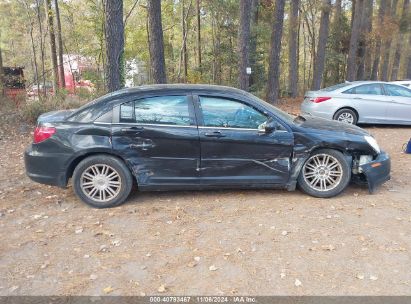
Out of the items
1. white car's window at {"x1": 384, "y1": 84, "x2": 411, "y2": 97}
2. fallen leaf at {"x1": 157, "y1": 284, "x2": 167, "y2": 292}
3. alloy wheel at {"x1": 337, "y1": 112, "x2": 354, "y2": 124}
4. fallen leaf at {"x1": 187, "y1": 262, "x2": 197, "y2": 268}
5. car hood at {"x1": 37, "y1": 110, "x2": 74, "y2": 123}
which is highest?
white car's window at {"x1": 384, "y1": 84, "x2": 411, "y2": 97}

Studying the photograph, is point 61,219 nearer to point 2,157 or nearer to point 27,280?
point 27,280

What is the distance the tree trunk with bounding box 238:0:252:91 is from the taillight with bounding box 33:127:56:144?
31.0ft

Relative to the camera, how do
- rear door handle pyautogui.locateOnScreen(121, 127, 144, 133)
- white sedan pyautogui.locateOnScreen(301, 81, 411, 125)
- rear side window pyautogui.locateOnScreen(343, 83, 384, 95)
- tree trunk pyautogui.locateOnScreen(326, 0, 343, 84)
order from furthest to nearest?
tree trunk pyautogui.locateOnScreen(326, 0, 343, 84)
rear side window pyautogui.locateOnScreen(343, 83, 384, 95)
white sedan pyautogui.locateOnScreen(301, 81, 411, 125)
rear door handle pyautogui.locateOnScreen(121, 127, 144, 133)

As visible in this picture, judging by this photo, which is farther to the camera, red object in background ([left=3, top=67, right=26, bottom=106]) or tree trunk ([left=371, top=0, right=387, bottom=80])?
tree trunk ([left=371, top=0, right=387, bottom=80])

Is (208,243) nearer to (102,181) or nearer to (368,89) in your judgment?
(102,181)

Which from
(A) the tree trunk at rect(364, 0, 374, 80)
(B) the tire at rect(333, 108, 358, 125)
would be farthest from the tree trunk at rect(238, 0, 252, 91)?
(A) the tree trunk at rect(364, 0, 374, 80)

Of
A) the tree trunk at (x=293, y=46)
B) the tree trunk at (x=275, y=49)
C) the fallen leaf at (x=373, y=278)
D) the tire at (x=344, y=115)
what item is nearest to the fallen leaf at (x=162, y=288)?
the fallen leaf at (x=373, y=278)

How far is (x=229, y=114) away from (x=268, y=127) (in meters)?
0.55

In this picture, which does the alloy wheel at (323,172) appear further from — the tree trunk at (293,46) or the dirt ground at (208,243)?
the tree trunk at (293,46)

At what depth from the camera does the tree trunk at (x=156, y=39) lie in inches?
449

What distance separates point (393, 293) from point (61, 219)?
3.78 m

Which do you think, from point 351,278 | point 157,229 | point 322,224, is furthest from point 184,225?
point 351,278

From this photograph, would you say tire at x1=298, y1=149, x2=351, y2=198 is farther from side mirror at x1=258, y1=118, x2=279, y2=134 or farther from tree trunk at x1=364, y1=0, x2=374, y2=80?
tree trunk at x1=364, y1=0, x2=374, y2=80

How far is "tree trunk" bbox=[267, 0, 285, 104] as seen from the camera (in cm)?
1492
